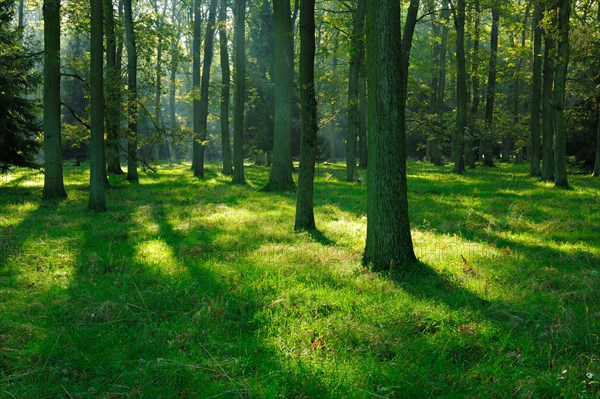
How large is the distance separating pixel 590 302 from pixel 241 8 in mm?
19171

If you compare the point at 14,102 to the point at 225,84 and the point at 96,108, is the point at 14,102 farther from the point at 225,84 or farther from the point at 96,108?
the point at 225,84

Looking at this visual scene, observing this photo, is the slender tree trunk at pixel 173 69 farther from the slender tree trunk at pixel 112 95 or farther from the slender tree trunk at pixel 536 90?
the slender tree trunk at pixel 536 90

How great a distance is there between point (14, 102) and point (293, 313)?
55.8 ft

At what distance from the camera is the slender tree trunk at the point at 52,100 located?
13.8 metres

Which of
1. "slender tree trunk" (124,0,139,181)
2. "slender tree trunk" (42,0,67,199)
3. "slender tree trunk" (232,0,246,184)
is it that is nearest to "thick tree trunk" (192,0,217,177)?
"slender tree trunk" (232,0,246,184)

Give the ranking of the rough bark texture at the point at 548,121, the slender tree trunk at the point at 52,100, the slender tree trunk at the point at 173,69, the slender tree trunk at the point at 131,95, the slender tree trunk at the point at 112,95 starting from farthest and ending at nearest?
the slender tree trunk at the point at 173,69
the rough bark texture at the point at 548,121
the slender tree trunk at the point at 131,95
the slender tree trunk at the point at 112,95
the slender tree trunk at the point at 52,100

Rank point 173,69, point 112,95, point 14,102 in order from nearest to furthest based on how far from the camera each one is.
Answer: point 112,95 → point 14,102 → point 173,69

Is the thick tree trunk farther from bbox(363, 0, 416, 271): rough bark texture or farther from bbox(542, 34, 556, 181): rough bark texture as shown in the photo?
bbox(363, 0, 416, 271): rough bark texture

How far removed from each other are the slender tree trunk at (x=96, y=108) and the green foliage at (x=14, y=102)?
554cm

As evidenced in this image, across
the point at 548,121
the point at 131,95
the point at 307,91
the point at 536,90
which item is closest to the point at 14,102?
the point at 131,95

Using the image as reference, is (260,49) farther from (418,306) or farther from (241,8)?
(418,306)

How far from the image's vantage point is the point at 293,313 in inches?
197

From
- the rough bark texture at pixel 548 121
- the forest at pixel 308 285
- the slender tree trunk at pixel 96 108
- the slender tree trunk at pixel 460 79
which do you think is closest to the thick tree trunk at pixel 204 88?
the forest at pixel 308 285

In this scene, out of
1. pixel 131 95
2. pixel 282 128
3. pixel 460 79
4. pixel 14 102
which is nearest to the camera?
pixel 282 128
